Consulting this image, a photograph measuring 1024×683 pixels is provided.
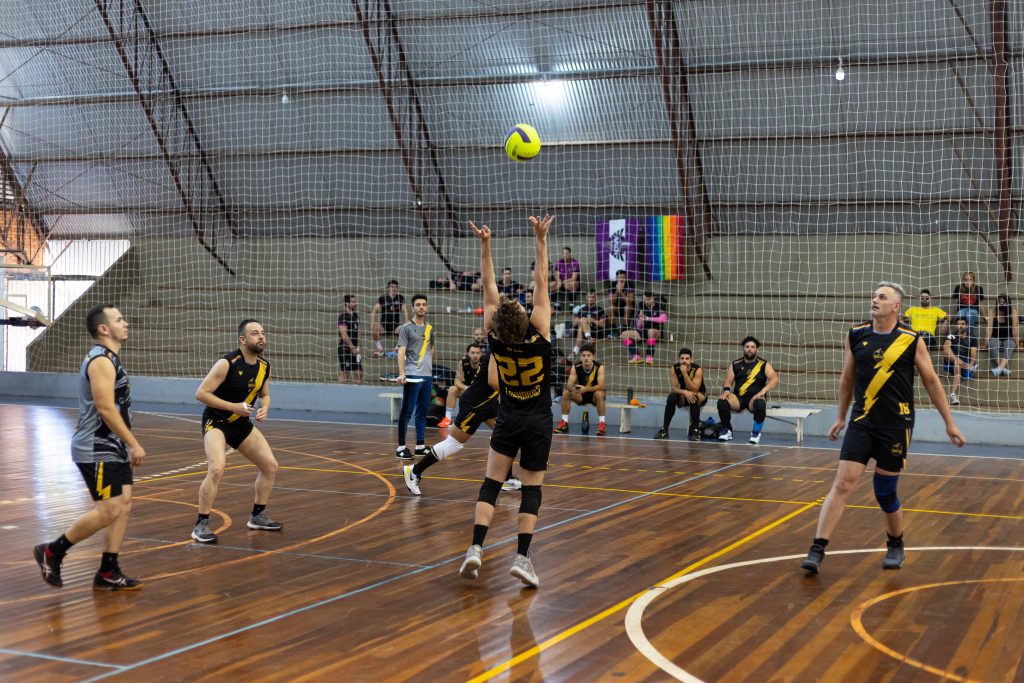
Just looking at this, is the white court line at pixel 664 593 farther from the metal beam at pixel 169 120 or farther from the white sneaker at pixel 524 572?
the metal beam at pixel 169 120

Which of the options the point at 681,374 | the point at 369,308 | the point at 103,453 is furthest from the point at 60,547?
the point at 369,308

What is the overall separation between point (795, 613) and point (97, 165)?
22662 mm

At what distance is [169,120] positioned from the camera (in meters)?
23.4

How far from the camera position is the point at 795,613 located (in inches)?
233

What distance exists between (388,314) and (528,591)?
15359 mm

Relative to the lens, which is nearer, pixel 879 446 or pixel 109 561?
pixel 109 561

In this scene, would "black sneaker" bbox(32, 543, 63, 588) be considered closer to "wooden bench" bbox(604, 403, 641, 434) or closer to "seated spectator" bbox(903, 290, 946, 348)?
"wooden bench" bbox(604, 403, 641, 434)

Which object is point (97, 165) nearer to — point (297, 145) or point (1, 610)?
point (297, 145)

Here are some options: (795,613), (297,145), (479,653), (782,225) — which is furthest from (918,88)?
(479,653)

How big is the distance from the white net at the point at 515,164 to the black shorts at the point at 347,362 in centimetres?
45

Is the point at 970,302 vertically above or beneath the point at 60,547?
above

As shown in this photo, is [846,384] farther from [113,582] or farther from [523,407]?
[113,582]

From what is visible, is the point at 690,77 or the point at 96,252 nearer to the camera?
the point at 690,77

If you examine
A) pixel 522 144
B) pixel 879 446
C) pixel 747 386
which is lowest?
pixel 747 386
